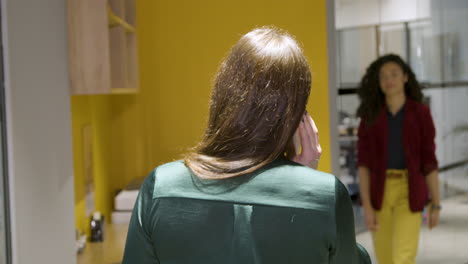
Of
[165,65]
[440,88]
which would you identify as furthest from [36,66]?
[440,88]

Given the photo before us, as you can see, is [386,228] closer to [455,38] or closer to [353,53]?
[353,53]

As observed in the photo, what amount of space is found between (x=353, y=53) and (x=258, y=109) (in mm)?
3764

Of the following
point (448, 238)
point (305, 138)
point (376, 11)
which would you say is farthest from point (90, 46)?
point (448, 238)

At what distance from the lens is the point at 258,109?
4.51ft

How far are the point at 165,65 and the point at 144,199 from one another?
119 inches

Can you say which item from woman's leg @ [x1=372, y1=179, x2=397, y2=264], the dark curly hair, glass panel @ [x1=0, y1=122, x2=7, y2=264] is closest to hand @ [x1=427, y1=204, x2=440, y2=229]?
woman's leg @ [x1=372, y1=179, x2=397, y2=264]

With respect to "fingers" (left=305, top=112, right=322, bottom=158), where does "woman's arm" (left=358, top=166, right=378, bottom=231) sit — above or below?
below

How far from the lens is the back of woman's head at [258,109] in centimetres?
137

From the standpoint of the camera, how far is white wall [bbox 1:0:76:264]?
2.44 meters

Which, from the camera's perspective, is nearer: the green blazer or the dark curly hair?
the green blazer

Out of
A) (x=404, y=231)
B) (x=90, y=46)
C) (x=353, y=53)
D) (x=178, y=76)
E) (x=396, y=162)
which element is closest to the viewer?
(x=90, y=46)

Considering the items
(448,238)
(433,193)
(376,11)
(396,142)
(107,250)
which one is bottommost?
(448,238)

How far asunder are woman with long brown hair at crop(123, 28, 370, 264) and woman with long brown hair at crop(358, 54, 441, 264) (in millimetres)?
2669

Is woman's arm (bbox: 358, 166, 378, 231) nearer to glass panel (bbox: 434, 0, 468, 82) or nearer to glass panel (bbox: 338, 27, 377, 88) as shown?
glass panel (bbox: 338, 27, 377, 88)
